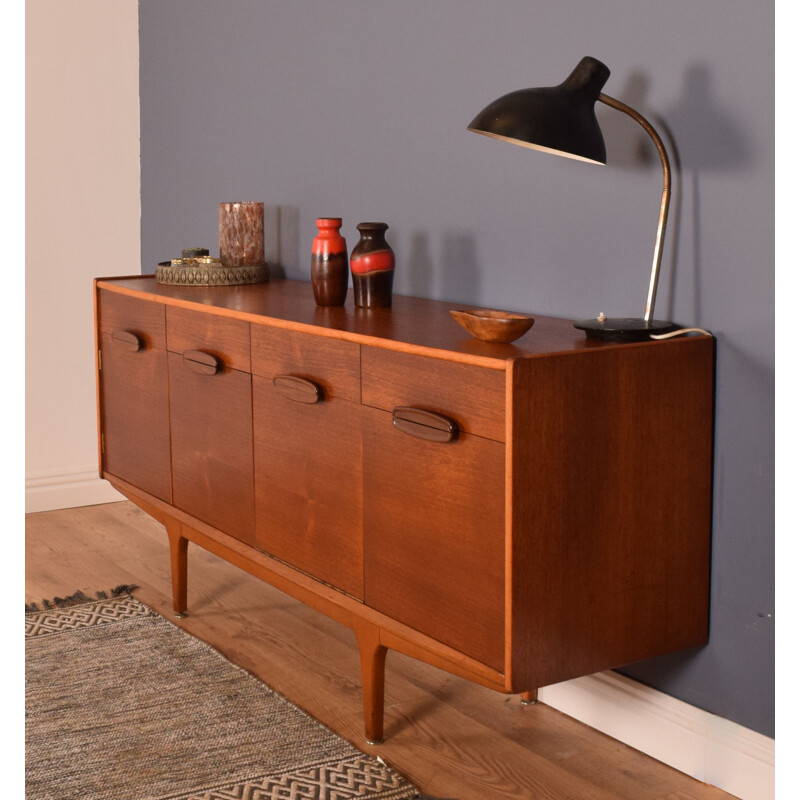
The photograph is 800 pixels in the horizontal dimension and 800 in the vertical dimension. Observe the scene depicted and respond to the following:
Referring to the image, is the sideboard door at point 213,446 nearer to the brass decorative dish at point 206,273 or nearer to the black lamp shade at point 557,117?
the brass decorative dish at point 206,273

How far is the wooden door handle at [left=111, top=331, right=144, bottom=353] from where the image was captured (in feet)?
9.28

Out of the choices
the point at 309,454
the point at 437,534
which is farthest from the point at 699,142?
the point at 309,454

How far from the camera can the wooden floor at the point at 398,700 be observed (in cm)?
200

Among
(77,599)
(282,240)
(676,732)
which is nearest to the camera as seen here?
(676,732)

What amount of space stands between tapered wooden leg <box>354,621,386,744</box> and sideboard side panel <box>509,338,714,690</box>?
0.45 metres

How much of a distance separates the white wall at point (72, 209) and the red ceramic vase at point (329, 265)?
1.81 meters

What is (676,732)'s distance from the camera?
2045 millimetres

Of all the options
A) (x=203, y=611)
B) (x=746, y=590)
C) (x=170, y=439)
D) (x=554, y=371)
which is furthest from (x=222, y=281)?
(x=746, y=590)

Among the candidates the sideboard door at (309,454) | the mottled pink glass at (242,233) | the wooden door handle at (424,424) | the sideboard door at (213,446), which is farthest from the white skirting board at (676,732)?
the mottled pink glass at (242,233)

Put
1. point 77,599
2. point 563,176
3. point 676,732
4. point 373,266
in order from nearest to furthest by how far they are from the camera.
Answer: point 676,732 → point 563,176 → point 373,266 → point 77,599

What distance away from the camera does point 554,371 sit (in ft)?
5.48

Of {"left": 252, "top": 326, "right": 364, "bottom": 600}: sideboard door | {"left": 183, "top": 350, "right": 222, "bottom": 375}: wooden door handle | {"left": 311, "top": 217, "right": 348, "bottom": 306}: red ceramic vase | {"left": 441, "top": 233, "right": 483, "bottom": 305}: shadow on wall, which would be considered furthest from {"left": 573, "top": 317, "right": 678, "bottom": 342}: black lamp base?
{"left": 183, "top": 350, "right": 222, "bottom": 375}: wooden door handle

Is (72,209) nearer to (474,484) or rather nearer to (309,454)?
(309,454)

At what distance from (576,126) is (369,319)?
0.61m
